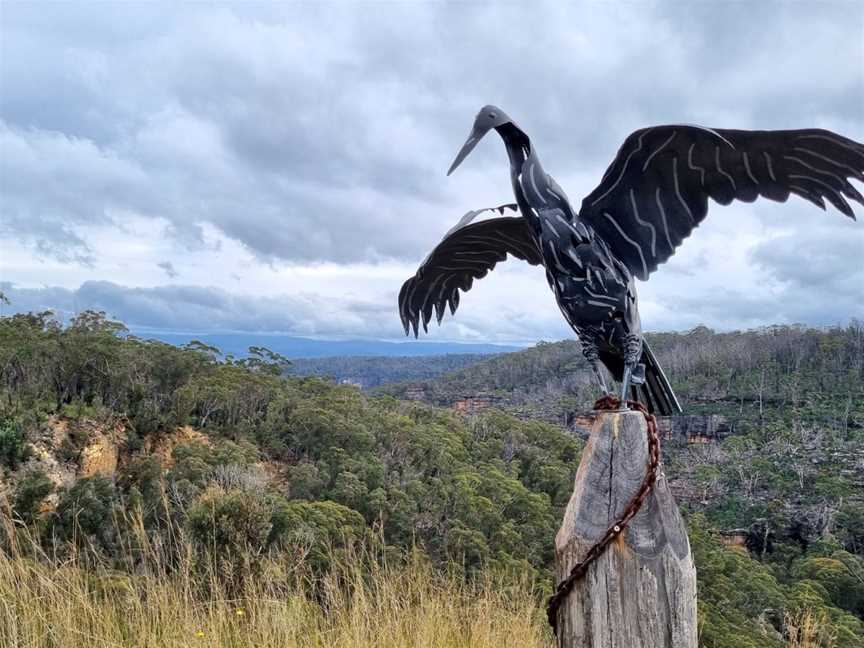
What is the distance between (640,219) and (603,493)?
98 centimetres

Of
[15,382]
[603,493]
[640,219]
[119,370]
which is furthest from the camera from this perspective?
[119,370]

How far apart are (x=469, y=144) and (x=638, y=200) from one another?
633 millimetres

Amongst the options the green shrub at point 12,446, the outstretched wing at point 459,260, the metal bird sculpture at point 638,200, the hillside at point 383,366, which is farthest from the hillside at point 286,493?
the hillside at point 383,366

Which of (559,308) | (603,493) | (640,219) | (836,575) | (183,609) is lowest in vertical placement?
(836,575)

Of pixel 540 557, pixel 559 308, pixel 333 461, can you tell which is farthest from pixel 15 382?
pixel 559 308

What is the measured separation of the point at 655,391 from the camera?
2387 mm

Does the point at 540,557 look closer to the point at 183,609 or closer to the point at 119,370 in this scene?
the point at 183,609

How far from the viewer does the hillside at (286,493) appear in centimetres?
571

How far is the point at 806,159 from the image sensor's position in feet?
6.50

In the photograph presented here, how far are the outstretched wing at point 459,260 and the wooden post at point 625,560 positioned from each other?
0.85 meters

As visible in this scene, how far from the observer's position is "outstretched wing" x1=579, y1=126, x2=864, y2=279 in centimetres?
196

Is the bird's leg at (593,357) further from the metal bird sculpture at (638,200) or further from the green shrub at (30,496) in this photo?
the green shrub at (30,496)

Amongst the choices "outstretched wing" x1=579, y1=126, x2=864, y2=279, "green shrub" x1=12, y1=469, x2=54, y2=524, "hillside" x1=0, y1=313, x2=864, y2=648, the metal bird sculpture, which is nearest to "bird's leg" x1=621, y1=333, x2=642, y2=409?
the metal bird sculpture

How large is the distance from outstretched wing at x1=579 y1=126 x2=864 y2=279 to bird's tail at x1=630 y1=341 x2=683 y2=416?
0.36 m
